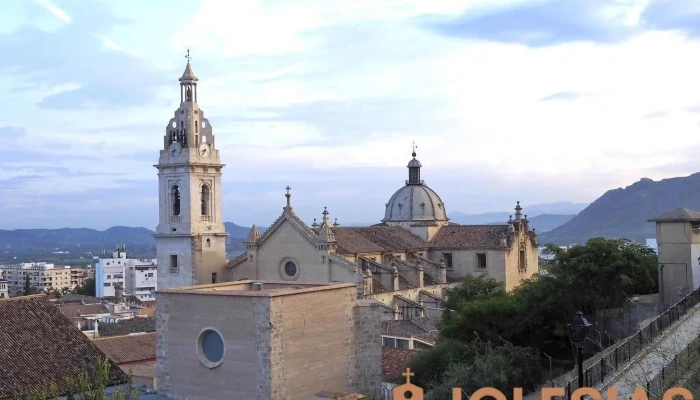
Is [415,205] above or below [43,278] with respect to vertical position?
above

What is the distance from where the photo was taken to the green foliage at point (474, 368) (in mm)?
22328

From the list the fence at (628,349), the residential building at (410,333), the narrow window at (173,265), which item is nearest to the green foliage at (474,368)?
the fence at (628,349)

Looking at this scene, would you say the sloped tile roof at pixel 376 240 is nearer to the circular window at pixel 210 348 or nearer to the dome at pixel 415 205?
the dome at pixel 415 205

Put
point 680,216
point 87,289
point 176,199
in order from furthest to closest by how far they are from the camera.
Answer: point 87,289, point 176,199, point 680,216

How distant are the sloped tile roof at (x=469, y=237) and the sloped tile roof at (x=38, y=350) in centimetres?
2856

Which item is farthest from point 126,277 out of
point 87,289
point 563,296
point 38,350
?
point 563,296

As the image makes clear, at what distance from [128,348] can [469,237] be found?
21196 mm

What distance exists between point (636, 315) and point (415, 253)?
75.6ft

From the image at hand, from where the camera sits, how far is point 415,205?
175 ft

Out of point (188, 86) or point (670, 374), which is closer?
point (670, 374)

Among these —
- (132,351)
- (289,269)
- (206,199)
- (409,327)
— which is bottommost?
(132,351)

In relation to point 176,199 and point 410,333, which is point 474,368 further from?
point 176,199

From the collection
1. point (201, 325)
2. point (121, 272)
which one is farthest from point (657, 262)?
point (121, 272)

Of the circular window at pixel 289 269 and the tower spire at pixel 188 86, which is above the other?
the tower spire at pixel 188 86
